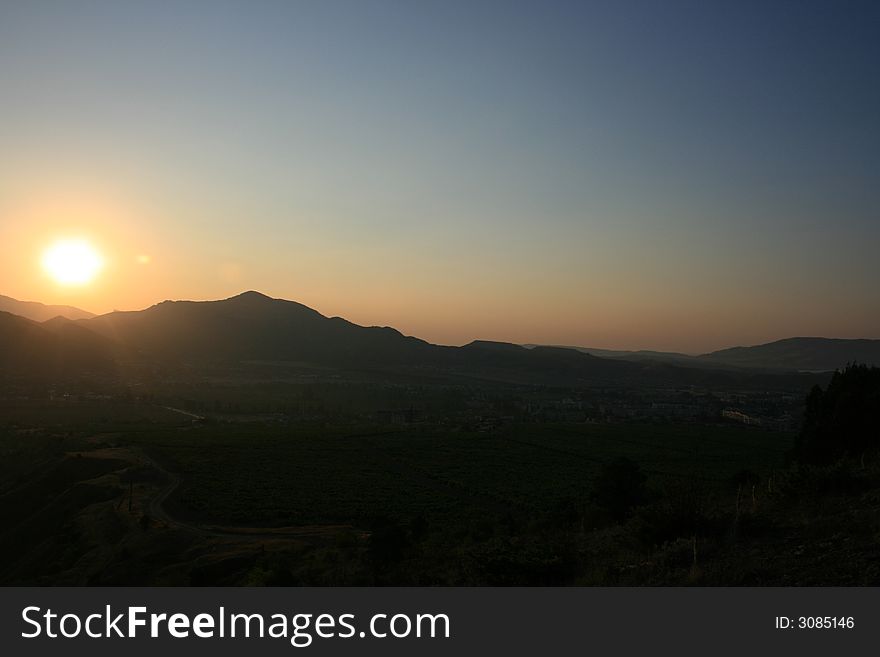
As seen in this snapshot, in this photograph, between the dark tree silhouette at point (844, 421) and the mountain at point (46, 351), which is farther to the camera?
the mountain at point (46, 351)

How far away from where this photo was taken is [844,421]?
25.5 meters

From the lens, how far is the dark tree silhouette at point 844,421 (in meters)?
24.2

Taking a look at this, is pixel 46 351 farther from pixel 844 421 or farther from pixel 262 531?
pixel 844 421

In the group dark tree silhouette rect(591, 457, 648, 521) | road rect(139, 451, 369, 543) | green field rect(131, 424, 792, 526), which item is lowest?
green field rect(131, 424, 792, 526)

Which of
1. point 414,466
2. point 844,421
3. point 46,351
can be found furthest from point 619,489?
point 46,351

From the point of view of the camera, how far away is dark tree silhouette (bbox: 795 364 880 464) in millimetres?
24172

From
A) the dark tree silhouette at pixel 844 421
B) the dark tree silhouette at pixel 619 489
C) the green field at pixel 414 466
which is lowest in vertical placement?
the green field at pixel 414 466

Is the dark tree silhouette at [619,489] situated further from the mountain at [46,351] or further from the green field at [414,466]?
the mountain at [46,351]

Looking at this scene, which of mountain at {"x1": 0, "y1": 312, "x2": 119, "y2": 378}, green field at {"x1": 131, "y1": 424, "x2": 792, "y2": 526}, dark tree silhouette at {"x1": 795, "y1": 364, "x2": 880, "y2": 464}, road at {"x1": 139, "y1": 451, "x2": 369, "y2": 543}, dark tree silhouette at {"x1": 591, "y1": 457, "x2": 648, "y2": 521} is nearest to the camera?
dark tree silhouette at {"x1": 591, "y1": 457, "x2": 648, "y2": 521}

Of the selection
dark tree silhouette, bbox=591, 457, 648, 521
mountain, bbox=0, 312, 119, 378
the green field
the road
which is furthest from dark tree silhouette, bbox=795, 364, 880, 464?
mountain, bbox=0, 312, 119, 378

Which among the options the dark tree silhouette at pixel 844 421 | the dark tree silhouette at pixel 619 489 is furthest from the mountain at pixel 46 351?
the dark tree silhouette at pixel 844 421

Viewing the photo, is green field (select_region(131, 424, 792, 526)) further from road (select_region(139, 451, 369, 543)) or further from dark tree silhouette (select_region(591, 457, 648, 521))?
dark tree silhouette (select_region(591, 457, 648, 521))

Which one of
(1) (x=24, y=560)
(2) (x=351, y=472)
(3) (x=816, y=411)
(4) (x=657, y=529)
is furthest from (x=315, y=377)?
(4) (x=657, y=529)
